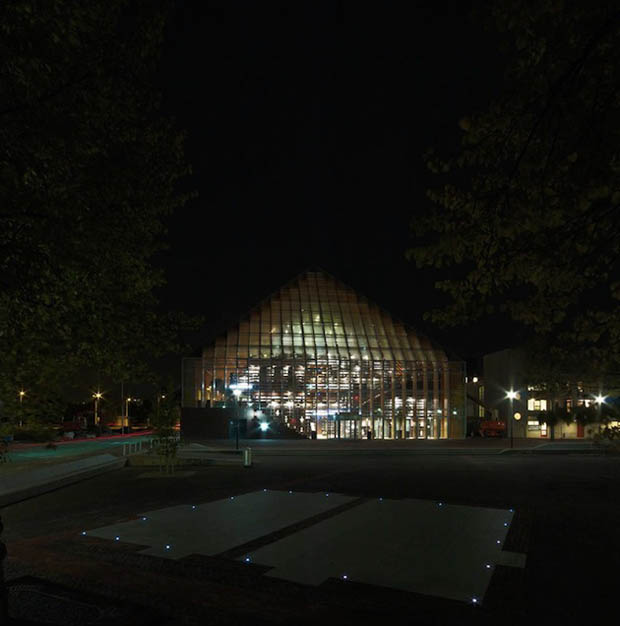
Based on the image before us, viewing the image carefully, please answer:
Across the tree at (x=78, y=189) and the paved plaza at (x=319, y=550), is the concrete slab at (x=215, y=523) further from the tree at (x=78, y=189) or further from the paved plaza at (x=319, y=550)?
the tree at (x=78, y=189)

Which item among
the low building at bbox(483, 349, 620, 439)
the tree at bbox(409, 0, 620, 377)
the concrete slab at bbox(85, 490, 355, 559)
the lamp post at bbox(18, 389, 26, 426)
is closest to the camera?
the tree at bbox(409, 0, 620, 377)

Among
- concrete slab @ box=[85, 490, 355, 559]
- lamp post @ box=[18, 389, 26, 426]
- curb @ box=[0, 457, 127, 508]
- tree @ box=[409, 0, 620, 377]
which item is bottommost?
curb @ box=[0, 457, 127, 508]

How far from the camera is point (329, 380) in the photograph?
47.4 meters

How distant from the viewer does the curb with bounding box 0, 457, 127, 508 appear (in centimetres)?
1552

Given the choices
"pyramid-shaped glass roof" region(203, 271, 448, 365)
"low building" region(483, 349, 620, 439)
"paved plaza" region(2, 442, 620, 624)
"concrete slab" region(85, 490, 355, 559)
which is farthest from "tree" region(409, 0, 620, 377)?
"pyramid-shaped glass roof" region(203, 271, 448, 365)

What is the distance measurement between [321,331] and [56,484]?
33.4 meters

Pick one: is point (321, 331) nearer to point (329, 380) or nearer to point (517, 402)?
point (329, 380)

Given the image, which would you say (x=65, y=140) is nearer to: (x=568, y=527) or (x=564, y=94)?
(x=564, y=94)

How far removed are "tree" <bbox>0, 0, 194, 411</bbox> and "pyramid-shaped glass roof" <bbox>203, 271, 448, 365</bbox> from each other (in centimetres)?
3795

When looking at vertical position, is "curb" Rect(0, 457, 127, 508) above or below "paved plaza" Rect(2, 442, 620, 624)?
below

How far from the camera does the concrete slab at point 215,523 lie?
10022 mm

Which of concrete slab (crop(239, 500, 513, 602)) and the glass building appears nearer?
concrete slab (crop(239, 500, 513, 602))

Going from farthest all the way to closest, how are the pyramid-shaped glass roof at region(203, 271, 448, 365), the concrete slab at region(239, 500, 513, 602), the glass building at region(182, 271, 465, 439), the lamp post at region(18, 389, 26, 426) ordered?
the pyramid-shaped glass roof at region(203, 271, 448, 365), the glass building at region(182, 271, 465, 439), the lamp post at region(18, 389, 26, 426), the concrete slab at region(239, 500, 513, 602)

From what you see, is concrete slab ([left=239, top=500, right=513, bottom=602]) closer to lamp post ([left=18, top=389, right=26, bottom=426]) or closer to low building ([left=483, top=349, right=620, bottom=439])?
lamp post ([left=18, top=389, right=26, bottom=426])
